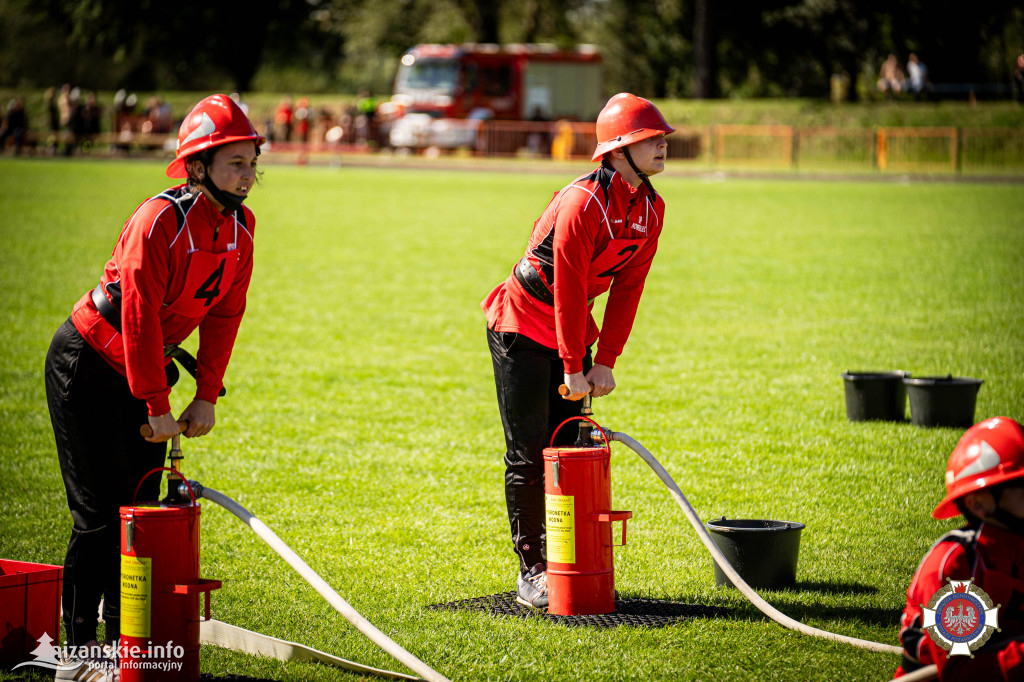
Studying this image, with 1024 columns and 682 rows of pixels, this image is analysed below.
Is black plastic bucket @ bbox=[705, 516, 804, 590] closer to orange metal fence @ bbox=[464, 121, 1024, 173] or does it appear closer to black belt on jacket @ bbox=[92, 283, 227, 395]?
black belt on jacket @ bbox=[92, 283, 227, 395]

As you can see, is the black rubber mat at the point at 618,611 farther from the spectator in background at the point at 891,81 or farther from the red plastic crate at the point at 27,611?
the spectator in background at the point at 891,81

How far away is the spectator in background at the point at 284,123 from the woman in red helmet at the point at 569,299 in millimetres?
44684

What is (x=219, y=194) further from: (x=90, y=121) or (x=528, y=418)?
(x=90, y=121)

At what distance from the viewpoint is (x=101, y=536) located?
4.46 m

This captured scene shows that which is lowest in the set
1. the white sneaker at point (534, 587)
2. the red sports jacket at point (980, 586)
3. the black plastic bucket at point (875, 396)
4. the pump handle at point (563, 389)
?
the white sneaker at point (534, 587)

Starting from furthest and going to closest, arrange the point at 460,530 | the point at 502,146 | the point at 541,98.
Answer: the point at 541,98
the point at 502,146
the point at 460,530

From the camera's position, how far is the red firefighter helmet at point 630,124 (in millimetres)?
4953

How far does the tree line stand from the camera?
181ft

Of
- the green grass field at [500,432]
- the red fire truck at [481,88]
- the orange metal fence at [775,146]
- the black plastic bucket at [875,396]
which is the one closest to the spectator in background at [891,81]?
the orange metal fence at [775,146]

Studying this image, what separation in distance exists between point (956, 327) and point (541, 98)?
3786 cm

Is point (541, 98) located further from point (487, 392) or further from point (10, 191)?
point (487, 392)

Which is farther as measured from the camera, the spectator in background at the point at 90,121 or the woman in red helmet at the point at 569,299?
the spectator in background at the point at 90,121

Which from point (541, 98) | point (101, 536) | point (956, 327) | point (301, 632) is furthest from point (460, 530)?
point (541, 98)

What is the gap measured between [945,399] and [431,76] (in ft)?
131
